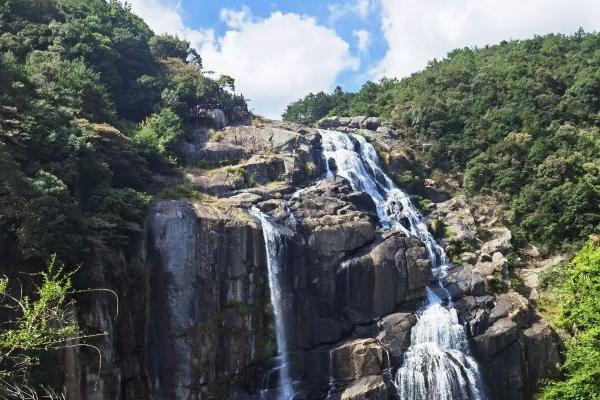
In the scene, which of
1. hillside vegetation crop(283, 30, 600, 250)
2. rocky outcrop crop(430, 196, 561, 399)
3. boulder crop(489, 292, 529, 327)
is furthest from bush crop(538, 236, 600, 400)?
hillside vegetation crop(283, 30, 600, 250)

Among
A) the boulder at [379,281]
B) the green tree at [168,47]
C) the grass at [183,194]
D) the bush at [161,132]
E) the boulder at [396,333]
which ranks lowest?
the boulder at [396,333]

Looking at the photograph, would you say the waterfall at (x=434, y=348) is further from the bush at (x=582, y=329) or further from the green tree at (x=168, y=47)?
the green tree at (x=168, y=47)

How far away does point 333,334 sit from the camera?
2839cm

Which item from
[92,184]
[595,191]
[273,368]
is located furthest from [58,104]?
[595,191]

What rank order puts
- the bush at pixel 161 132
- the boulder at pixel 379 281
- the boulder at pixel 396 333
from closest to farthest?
1. the boulder at pixel 396 333
2. the boulder at pixel 379 281
3. the bush at pixel 161 132

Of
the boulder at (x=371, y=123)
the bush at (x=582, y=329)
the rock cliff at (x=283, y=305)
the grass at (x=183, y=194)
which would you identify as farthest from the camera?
the boulder at (x=371, y=123)

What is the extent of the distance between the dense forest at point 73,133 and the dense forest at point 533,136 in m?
18.7

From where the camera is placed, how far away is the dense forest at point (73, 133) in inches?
757

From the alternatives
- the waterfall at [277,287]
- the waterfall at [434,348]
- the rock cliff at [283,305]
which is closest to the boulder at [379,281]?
the rock cliff at [283,305]

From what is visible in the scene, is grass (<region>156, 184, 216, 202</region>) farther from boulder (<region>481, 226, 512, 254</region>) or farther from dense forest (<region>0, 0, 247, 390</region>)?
boulder (<region>481, 226, 512, 254</region>)

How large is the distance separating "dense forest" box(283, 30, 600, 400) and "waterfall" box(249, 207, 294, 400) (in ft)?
38.9

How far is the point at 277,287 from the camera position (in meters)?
28.5

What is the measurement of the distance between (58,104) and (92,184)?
6882 millimetres

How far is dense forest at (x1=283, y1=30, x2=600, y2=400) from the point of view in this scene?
26828 mm
